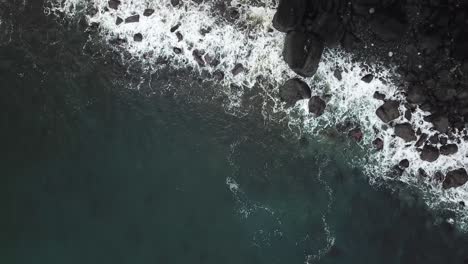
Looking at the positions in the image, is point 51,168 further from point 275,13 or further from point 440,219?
point 440,219

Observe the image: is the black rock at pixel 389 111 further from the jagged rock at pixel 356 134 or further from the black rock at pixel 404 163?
the black rock at pixel 404 163

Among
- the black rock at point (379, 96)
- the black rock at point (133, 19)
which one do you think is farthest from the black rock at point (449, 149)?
the black rock at point (133, 19)

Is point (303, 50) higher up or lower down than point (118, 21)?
lower down

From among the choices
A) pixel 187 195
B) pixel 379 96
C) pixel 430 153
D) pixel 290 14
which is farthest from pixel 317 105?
pixel 187 195

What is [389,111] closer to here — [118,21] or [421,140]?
[421,140]

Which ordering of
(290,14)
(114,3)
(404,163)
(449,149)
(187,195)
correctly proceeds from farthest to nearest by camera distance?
1. (114,3)
2. (187,195)
3. (404,163)
4. (449,149)
5. (290,14)

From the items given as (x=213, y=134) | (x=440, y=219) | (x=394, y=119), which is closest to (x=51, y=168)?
(x=213, y=134)
